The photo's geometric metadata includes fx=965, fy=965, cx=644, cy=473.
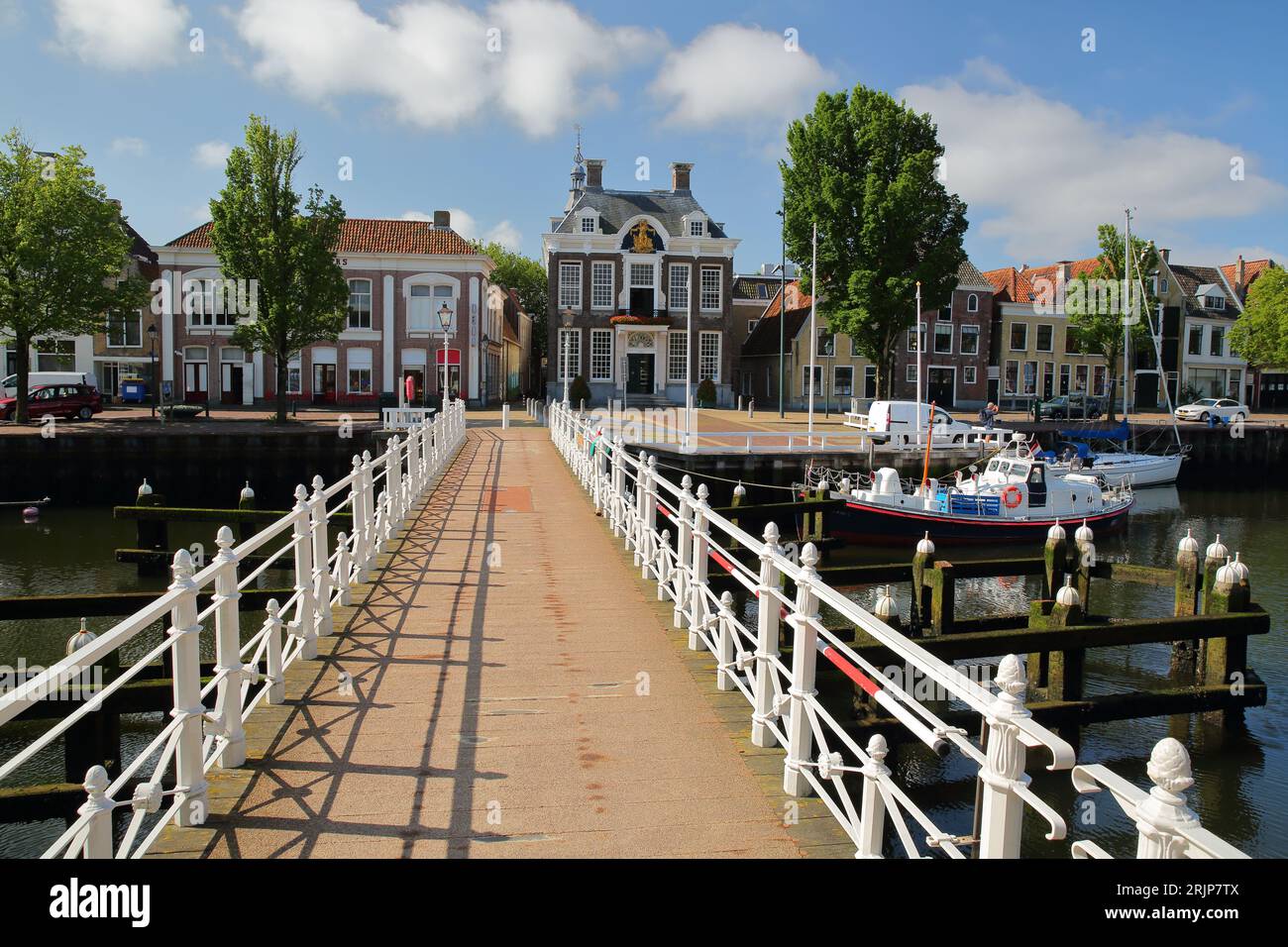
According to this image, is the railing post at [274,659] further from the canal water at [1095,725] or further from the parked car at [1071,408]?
the parked car at [1071,408]

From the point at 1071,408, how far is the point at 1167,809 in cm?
5658

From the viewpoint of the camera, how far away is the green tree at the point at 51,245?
34688mm

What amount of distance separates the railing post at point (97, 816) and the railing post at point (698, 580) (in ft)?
15.9

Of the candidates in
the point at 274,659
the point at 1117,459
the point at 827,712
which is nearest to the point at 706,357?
the point at 1117,459

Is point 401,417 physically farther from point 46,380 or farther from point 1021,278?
point 1021,278

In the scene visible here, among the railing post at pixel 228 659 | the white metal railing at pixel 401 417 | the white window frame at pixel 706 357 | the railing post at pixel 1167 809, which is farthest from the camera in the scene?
the white window frame at pixel 706 357

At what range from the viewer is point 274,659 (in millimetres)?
6480

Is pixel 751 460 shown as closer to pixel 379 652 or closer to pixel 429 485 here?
pixel 429 485

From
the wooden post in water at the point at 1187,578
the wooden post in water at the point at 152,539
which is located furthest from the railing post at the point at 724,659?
the wooden post in water at the point at 152,539

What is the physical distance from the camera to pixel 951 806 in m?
10.6

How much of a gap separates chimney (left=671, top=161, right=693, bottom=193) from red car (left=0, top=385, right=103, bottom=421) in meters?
33.1

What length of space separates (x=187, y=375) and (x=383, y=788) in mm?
50183

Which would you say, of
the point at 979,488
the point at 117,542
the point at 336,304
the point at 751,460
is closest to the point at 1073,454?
the point at 979,488

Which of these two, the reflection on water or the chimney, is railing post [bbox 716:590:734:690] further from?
the chimney
